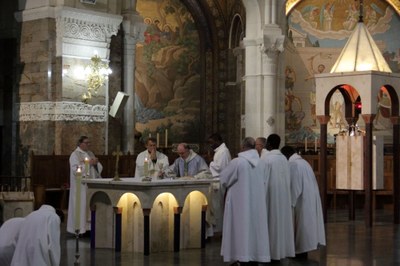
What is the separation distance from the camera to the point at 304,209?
11438 mm

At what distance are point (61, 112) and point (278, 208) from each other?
789 cm

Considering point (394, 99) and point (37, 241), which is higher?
point (394, 99)

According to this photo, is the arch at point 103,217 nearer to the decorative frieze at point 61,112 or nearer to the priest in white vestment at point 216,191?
the priest in white vestment at point 216,191

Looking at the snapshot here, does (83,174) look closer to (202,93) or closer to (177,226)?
(177,226)

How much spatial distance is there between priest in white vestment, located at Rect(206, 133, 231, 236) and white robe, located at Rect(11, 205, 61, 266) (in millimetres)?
6028

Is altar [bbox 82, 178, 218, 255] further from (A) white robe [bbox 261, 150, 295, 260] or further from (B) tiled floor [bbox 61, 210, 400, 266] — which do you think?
(A) white robe [bbox 261, 150, 295, 260]

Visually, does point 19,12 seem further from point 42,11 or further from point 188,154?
point 188,154

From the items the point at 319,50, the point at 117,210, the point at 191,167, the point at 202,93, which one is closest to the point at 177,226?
the point at 117,210

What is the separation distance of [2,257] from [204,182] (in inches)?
220

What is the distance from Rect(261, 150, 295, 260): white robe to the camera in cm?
1079

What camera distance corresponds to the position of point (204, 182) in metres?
12.3

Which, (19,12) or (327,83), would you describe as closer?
(327,83)

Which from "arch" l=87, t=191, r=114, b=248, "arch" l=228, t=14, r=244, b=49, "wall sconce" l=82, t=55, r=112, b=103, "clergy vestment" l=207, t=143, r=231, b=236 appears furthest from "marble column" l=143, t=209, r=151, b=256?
"arch" l=228, t=14, r=244, b=49

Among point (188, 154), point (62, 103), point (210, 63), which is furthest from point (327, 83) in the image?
point (210, 63)
